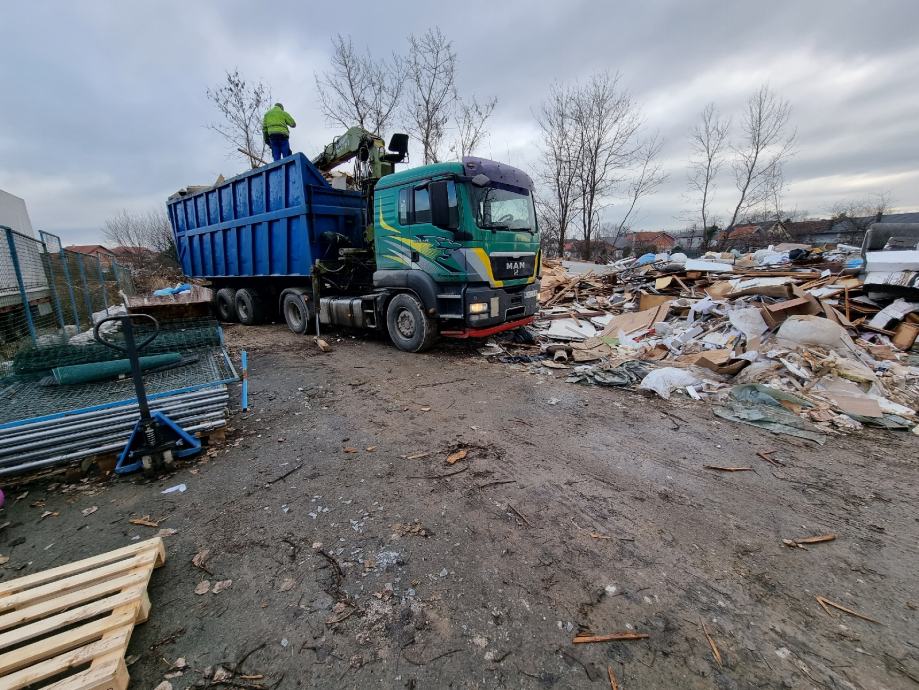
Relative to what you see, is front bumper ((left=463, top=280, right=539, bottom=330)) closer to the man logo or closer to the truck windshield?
the man logo

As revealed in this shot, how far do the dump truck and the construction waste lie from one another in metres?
1.34

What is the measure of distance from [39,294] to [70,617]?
25.7ft

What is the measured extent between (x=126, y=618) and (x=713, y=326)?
7591 mm

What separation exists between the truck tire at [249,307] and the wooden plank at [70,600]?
345 inches

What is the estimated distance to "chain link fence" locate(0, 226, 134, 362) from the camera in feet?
18.2

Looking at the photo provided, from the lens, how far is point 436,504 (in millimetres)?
2623

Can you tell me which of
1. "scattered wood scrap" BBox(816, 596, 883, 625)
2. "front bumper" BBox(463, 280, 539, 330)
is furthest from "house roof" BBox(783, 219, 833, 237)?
"scattered wood scrap" BBox(816, 596, 883, 625)

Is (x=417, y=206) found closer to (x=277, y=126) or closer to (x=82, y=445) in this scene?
(x=277, y=126)

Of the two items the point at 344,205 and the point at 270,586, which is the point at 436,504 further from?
the point at 344,205

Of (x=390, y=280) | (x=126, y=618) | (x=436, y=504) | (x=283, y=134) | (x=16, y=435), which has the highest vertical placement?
(x=283, y=134)

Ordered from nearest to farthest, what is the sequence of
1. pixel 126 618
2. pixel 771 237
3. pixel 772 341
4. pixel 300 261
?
pixel 126 618
pixel 772 341
pixel 300 261
pixel 771 237

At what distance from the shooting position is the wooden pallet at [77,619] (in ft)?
4.63

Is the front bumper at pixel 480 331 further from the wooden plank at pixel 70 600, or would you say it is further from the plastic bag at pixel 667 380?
the wooden plank at pixel 70 600

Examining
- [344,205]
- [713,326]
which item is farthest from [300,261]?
[713,326]
